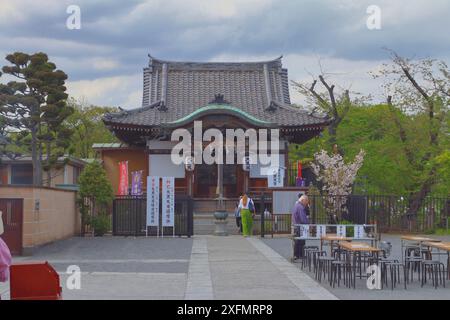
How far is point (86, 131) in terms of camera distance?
2534 inches

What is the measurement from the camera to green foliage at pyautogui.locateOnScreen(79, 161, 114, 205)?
97.0 feet

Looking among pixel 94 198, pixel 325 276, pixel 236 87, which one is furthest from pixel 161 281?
pixel 236 87

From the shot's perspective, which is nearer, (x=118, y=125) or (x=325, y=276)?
(x=325, y=276)

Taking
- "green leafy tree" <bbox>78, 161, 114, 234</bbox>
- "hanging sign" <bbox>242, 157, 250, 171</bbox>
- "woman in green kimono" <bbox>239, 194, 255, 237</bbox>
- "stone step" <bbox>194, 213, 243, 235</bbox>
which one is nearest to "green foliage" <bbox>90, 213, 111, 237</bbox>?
"green leafy tree" <bbox>78, 161, 114, 234</bbox>

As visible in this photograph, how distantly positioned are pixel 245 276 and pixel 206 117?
817 inches

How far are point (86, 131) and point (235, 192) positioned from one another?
28.2 metres

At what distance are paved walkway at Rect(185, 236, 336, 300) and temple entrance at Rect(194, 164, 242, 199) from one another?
14844 mm

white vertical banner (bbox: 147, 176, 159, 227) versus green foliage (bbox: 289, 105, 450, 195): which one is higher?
green foliage (bbox: 289, 105, 450, 195)

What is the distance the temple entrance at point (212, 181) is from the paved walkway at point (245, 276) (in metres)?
14.8

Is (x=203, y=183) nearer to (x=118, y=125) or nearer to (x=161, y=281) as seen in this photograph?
(x=118, y=125)

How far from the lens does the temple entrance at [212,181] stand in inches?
1539

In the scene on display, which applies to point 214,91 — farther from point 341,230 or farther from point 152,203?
point 341,230

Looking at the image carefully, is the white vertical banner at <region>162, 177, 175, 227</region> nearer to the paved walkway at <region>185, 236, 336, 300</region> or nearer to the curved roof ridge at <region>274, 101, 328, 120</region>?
the paved walkway at <region>185, 236, 336, 300</region>
